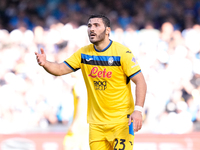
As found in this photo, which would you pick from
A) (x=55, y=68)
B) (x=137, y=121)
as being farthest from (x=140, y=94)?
(x=55, y=68)

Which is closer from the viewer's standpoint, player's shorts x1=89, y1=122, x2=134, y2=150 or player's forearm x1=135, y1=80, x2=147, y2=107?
player's forearm x1=135, y1=80, x2=147, y2=107

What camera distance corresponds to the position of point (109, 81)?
10.8 feet

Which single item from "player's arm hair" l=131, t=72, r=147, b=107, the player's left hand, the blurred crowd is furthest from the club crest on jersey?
the blurred crowd

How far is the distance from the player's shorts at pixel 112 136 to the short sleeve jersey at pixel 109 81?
0.19ft

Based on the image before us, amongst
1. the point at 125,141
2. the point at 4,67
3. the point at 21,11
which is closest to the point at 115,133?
the point at 125,141

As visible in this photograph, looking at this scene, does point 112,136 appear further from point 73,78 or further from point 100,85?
point 73,78

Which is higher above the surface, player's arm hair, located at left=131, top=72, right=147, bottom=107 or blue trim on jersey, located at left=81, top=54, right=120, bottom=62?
blue trim on jersey, located at left=81, top=54, right=120, bottom=62

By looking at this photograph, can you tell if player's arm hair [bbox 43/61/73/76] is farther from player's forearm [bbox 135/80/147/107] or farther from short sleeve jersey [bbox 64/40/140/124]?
player's forearm [bbox 135/80/147/107]

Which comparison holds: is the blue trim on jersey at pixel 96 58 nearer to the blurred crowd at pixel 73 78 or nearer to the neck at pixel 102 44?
the neck at pixel 102 44

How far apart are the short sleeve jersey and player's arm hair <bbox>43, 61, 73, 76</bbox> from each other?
0.20m

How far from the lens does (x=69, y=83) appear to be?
8680 mm

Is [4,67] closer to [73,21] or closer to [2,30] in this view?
[2,30]

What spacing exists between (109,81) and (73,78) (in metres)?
5.08

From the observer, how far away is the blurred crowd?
8.45 m
